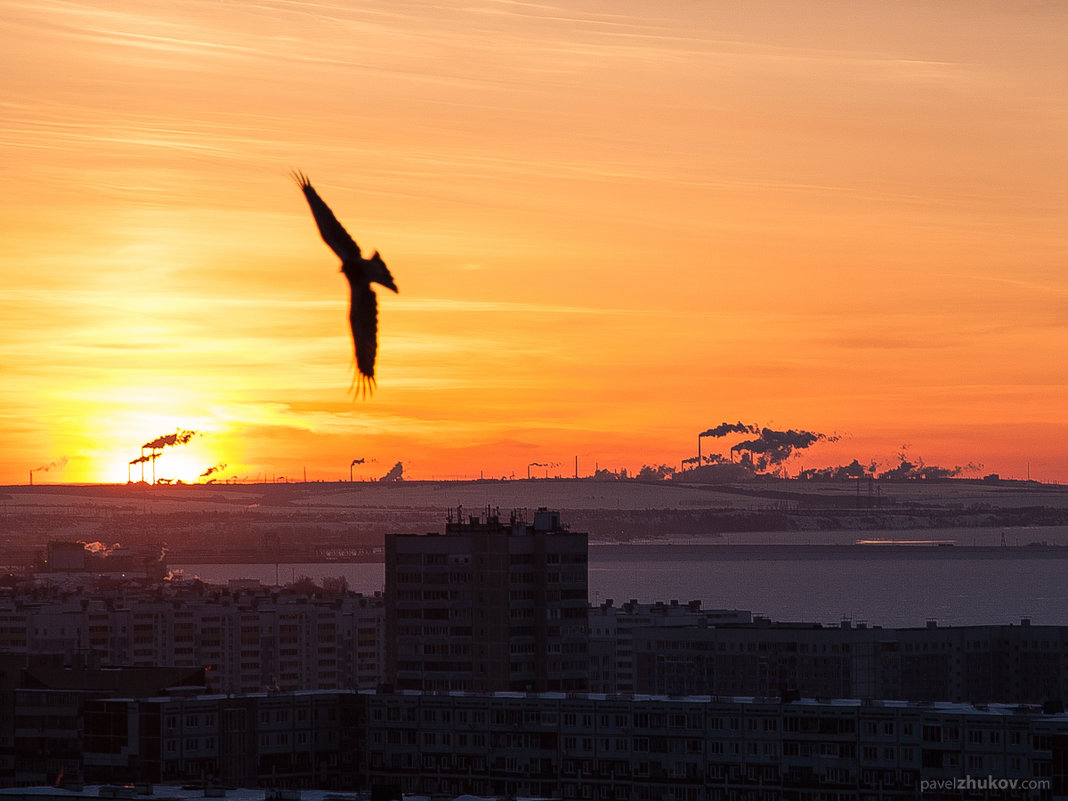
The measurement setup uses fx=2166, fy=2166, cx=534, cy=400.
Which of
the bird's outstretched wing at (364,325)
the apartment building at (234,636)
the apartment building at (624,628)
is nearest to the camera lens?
the bird's outstretched wing at (364,325)

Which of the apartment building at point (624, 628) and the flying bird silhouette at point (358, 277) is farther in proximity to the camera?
the apartment building at point (624, 628)

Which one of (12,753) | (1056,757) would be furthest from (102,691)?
(1056,757)

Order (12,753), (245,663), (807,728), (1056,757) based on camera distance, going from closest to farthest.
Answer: (1056,757)
(807,728)
(12,753)
(245,663)

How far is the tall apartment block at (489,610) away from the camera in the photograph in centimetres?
5400

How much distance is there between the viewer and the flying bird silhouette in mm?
10172

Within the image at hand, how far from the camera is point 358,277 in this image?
10.4m

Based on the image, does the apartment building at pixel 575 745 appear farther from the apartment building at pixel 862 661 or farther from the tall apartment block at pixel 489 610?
the apartment building at pixel 862 661

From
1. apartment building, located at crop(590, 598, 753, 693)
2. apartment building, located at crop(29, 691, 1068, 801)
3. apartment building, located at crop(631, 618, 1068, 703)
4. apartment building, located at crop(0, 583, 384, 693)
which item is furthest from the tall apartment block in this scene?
apartment building, located at crop(0, 583, 384, 693)

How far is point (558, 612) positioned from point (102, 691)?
17061mm

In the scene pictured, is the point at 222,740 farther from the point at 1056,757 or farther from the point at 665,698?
the point at 1056,757

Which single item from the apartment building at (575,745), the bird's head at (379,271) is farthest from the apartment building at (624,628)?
the bird's head at (379,271)

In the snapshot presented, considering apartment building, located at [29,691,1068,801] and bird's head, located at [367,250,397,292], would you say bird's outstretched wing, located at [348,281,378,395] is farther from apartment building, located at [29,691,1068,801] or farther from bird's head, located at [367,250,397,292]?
apartment building, located at [29,691,1068,801]

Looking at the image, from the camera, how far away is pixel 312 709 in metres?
36.6

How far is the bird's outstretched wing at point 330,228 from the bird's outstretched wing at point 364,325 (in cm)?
16
